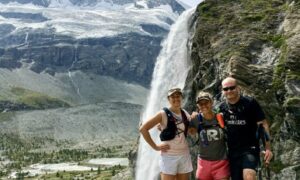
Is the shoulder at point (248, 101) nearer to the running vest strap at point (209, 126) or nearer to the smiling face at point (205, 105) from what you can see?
the running vest strap at point (209, 126)

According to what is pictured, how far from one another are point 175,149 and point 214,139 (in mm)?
1209

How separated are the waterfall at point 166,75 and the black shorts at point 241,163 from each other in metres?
17.5

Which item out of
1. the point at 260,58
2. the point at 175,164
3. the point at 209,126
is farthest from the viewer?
the point at 260,58

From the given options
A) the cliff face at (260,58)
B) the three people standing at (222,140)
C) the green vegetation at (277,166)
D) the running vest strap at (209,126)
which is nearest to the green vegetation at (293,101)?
the cliff face at (260,58)

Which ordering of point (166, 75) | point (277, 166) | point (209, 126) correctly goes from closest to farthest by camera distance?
point (209, 126) → point (277, 166) → point (166, 75)

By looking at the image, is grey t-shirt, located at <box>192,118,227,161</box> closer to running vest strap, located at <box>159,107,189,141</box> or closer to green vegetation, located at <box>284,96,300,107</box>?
running vest strap, located at <box>159,107,189,141</box>

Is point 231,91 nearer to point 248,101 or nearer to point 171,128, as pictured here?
point 248,101

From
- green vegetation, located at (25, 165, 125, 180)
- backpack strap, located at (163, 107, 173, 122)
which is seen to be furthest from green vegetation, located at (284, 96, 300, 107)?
green vegetation, located at (25, 165, 125, 180)

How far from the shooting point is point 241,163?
1241 centimetres

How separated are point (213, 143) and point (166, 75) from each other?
69.6 feet

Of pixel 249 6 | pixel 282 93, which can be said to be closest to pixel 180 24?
pixel 249 6

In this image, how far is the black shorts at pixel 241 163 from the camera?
40.3 feet

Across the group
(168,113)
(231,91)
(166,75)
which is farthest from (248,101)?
(166,75)

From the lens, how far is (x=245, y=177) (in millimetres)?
12234
